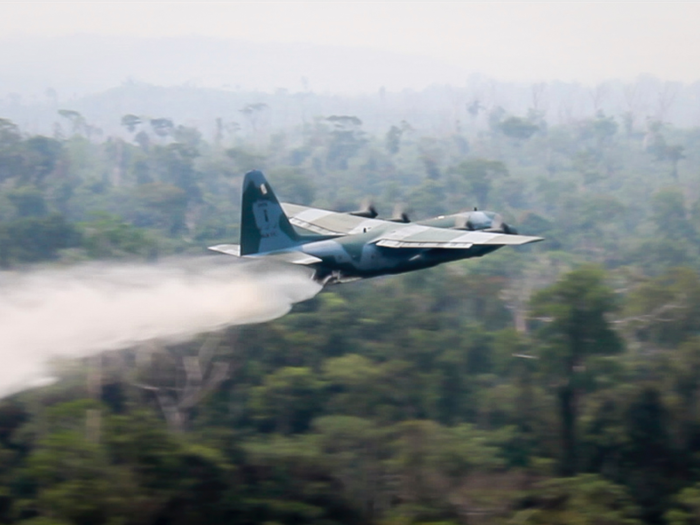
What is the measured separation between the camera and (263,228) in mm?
34469

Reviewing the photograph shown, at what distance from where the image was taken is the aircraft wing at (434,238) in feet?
108

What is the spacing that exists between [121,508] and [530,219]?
84918 mm

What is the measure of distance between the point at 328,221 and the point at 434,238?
6.16 metres

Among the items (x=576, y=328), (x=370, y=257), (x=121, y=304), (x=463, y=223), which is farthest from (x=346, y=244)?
(x=576, y=328)

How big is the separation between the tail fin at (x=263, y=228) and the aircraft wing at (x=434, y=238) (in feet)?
10.8

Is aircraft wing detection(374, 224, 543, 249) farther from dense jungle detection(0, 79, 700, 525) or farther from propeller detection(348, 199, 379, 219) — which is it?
dense jungle detection(0, 79, 700, 525)

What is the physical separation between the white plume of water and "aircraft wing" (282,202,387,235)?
297 centimetres

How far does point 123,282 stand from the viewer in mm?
34938

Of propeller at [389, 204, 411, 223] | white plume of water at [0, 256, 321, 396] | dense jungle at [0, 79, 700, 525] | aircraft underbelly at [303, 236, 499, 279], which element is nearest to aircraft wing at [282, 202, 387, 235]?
propeller at [389, 204, 411, 223]

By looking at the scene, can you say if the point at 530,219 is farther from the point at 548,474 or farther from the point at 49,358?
the point at 49,358

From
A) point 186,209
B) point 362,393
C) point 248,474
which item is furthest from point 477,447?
point 186,209

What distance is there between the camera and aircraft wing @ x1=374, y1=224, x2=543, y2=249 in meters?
32.9

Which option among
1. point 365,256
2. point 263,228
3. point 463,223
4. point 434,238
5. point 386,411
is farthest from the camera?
point 386,411

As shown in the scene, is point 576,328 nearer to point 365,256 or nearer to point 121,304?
point 365,256
